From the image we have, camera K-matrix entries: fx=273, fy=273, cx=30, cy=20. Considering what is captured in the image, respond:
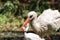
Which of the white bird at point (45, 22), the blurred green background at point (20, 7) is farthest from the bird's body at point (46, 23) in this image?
the blurred green background at point (20, 7)

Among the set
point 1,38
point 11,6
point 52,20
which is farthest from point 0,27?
point 52,20

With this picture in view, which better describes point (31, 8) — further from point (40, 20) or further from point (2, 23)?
point (40, 20)

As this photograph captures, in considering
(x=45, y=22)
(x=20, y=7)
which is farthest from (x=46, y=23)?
(x=20, y=7)

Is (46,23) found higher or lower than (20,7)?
lower

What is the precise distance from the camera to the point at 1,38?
22.6 feet

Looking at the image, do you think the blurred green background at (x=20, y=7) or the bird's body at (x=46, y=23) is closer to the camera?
the bird's body at (x=46, y=23)

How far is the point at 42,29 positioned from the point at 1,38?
4.31ft

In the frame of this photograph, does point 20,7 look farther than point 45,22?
Yes

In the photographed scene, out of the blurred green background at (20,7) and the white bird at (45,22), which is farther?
the blurred green background at (20,7)

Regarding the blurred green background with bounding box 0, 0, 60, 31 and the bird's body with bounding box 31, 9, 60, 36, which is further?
the blurred green background with bounding box 0, 0, 60, 31

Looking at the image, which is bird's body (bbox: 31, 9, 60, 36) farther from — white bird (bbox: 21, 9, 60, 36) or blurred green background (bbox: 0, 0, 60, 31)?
blurred green background (bbox: 0, 0, 60, 31)

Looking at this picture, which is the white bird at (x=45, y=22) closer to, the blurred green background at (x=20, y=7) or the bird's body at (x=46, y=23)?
the bird's body at (x=46, y=23)

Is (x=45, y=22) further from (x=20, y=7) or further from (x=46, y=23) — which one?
(x=20, y=7)

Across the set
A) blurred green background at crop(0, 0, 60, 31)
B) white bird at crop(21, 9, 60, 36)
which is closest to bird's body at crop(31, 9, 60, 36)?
white bird at crop(21, 9, 60, 36)
